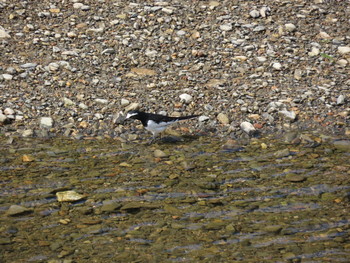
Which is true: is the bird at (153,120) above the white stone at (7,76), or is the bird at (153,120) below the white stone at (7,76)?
below

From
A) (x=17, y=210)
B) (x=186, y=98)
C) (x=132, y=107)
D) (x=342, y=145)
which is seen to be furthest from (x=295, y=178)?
(x=17, y=210)

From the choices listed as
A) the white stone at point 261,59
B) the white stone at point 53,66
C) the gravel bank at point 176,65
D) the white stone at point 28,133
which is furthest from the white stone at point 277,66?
the white stone at point 28,133

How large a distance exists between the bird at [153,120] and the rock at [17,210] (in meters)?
3.76

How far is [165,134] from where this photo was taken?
1197 cm

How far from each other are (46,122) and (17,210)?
4135 mm

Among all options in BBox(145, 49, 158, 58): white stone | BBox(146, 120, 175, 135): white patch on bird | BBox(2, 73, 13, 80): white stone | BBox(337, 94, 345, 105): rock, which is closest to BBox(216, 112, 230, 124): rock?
BBox(146, 120, 175, 135): white patch on bird

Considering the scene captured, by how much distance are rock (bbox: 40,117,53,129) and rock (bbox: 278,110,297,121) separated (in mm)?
5410

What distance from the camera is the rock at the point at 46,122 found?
1198 centimetres

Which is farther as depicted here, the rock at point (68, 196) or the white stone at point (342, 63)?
the white stone at point (342, 63)

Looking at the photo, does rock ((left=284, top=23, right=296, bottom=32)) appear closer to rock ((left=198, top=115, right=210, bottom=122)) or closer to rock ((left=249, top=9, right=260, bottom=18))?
rock ((left=249, top=9, right=260, bottom=18))

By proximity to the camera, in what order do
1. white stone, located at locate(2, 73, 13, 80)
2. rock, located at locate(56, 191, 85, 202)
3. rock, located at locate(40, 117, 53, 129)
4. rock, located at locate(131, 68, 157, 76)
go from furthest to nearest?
rock, located at locate(131, 68, 157, 76) → white stone, located at locate(2, 73, 13, 80) → rock, located at locate(40, 117, 53, 129) → rock, located at locate(56, 191, 85, 202)

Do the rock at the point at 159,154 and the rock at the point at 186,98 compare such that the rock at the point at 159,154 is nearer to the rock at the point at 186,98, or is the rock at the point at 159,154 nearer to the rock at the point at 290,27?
the rock at the point at 186,98

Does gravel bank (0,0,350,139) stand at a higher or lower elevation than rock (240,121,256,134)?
higher

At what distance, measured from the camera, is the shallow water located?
7.24 meters
